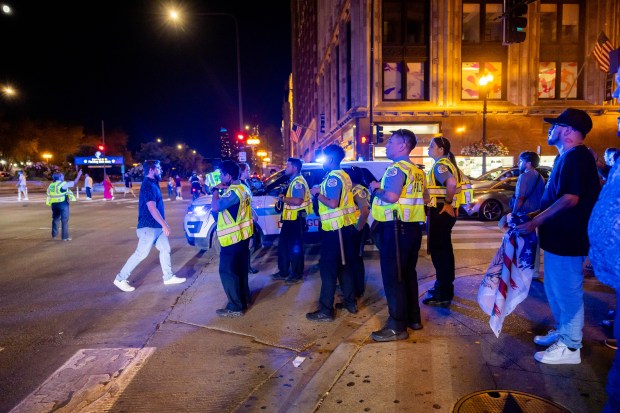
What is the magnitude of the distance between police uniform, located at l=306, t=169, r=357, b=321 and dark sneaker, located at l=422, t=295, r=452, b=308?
1169mm

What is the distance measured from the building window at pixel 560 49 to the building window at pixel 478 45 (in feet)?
8.94

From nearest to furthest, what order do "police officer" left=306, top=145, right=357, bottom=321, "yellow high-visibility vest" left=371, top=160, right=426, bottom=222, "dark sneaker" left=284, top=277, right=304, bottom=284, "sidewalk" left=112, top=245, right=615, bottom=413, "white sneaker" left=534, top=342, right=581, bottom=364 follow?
"sidewalk" left=112, top=245, right=615, bottom=413
"white sneaker" left=534, top=342, right=581, bottom=364
"yellow high-visibility vest" left=371, top=160, right=426, bottom=222
"police officer" left=306, top=145, right=357, bottom=321
"dark sneaker" left=284, top=277, right=304, bottom=284

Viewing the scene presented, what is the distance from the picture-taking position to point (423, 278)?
6.98 m

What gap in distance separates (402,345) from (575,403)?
1.48 m

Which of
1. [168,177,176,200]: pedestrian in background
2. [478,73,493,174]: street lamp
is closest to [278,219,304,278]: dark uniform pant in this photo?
[478,73,493,174]: street lamp

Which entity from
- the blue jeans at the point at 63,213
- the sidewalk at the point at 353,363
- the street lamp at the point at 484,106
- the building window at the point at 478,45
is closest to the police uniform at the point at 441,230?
the sidewalk at the point at 353,363

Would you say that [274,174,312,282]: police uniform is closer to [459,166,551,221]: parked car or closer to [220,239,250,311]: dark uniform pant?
[220,239,250,311]: dark uniform pant

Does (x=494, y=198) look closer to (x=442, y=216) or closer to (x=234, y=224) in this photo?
(x=442, y=216)

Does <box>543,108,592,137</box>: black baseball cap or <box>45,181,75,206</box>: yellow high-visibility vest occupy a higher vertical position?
<box>543,108,592,137</box>: black baseball cap

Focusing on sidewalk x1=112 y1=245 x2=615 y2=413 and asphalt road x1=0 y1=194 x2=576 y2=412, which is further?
asphalt road x1=0 y1=194 x2=576 y2=412

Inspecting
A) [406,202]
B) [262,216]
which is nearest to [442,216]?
[406,202]

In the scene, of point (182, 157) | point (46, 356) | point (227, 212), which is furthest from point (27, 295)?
point (182, 157)

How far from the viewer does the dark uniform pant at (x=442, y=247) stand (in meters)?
5.48

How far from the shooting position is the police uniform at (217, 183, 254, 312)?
17.5ft
